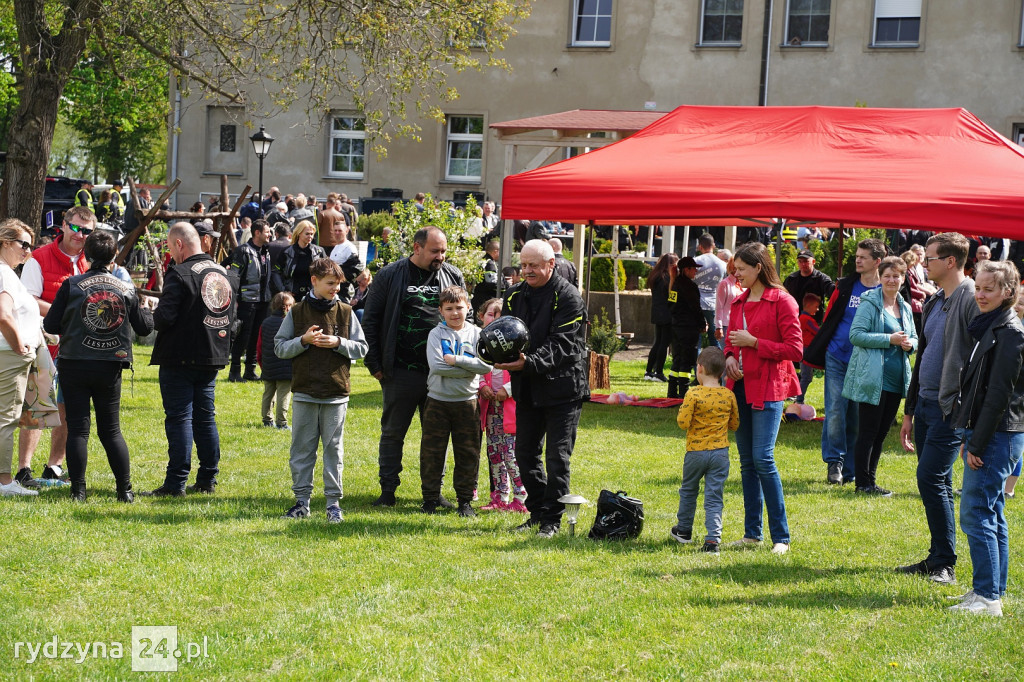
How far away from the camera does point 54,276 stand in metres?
8.96

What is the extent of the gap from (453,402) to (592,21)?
81.7ft

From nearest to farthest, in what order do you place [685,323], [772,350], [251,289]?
[772,350] < [251,289] < [685,323]

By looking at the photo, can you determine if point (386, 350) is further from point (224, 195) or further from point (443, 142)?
point (443, 142)

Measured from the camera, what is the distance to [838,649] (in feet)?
17.8

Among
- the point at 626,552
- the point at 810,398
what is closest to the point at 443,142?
the point at 810,398

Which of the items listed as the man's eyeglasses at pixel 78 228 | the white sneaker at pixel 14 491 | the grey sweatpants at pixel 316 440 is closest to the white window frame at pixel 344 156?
the man's eyeglasses at pixel 78 228

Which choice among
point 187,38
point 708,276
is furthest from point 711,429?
point 187,38

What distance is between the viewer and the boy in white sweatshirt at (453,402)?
7770mm

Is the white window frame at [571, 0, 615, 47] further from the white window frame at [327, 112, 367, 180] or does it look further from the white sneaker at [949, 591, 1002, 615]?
the white sneaker at [949, 591, 1002, 615]

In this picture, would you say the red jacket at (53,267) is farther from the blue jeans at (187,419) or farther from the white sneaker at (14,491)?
the blue jeans at (187,419)

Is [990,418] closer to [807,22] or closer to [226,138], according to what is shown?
[807,22]

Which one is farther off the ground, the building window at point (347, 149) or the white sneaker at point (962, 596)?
the building window at point (347, 149)

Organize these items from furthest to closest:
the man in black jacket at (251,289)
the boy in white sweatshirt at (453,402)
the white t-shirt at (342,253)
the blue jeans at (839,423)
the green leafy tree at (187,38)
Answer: the green leafy tree at (187,38), the white t-shirt at (342,253), the man in black jacket at (251,289), the blue jeans at (839,423), the boy in white sweatshirt at (453,402)

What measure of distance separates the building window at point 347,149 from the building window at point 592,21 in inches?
267
